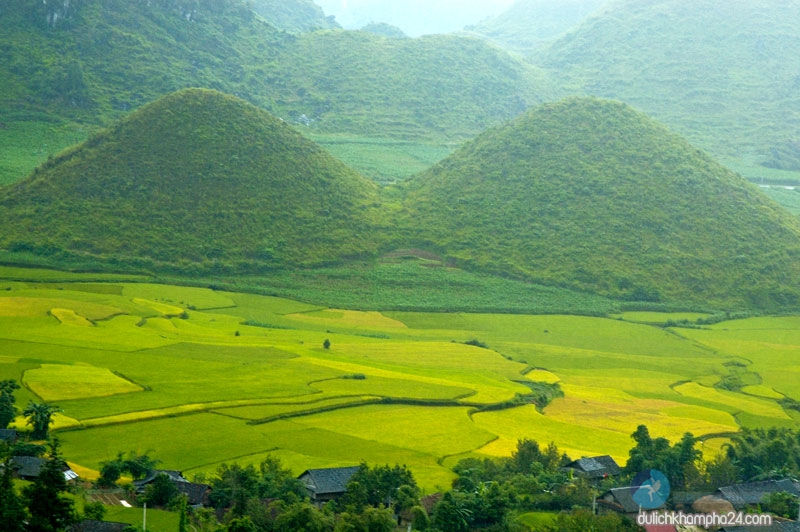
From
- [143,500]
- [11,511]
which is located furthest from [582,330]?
[11,511]

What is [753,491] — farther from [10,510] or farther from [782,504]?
[10,510]

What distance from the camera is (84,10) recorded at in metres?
122

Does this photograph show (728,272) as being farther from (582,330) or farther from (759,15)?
(759,15)

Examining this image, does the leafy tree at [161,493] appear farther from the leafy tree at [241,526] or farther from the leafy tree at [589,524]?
the leafy tree at [589,524]

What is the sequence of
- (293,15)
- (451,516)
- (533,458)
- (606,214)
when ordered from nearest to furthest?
(451,516)
(533,458)
(606,214)
(293,15)

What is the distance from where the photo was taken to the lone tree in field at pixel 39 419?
40031mm

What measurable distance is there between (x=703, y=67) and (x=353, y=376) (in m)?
122

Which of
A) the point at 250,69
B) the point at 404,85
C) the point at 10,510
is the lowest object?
the point at 10,510

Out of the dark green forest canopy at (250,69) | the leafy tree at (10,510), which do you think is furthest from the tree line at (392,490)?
the dark green forest canopy at (250,69)

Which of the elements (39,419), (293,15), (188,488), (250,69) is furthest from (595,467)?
(293,15)

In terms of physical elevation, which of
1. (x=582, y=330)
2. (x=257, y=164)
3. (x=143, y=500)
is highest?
(x=257, y=164)

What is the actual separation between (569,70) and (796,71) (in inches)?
1303

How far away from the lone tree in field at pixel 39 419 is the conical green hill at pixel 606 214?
4745 centimetres

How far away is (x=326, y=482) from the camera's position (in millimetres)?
36812
